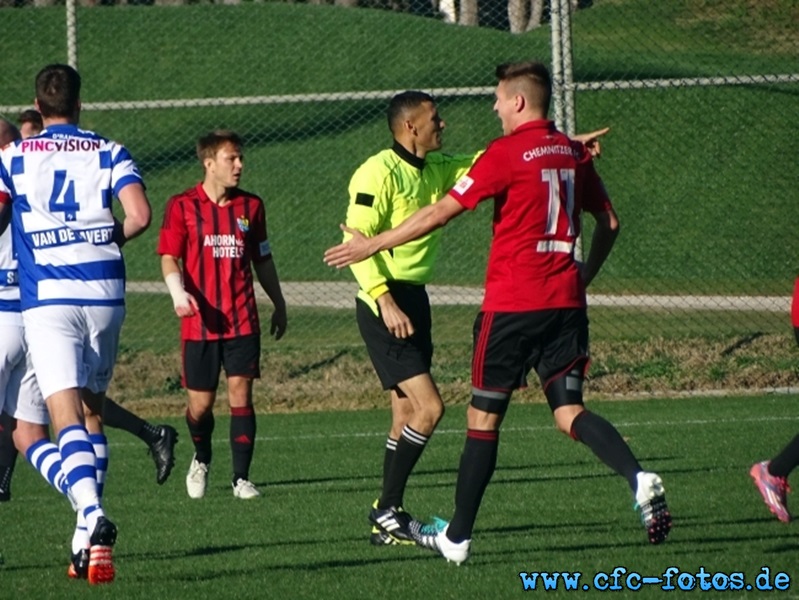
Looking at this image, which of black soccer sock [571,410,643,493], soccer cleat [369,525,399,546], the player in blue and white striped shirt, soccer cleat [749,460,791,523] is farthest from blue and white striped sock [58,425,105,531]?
soccer cleat [749,460,791,523]

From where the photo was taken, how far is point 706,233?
834 inches

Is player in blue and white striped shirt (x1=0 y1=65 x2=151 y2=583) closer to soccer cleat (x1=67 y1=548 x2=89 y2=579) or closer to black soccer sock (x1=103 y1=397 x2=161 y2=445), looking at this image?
soccer cleat (x1=67 y1=548 x2=89 y2=579)

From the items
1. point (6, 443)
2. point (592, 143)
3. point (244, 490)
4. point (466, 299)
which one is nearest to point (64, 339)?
point (592, 143)

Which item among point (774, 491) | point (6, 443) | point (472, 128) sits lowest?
point (774, 491)

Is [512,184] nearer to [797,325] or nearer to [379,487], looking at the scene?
[797,325]

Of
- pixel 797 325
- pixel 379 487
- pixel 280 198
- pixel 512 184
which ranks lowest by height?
pixel 379 487

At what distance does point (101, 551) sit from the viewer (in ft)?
19.6

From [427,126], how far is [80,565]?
9.32ft

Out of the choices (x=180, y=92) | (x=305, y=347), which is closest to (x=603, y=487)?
(x=305, y=347)

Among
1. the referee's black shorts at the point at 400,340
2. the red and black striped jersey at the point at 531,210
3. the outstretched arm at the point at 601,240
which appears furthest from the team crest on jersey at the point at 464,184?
the referee's black shorts at the point at 400,340

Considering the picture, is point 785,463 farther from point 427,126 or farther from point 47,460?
point 47,460

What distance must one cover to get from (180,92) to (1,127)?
67.2ft

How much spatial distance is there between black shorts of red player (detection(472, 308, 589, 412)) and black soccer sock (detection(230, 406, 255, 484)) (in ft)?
10.6

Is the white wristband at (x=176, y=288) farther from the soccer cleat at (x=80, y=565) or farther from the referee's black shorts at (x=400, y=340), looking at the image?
the soccer cleat at (x=80, y=565)
